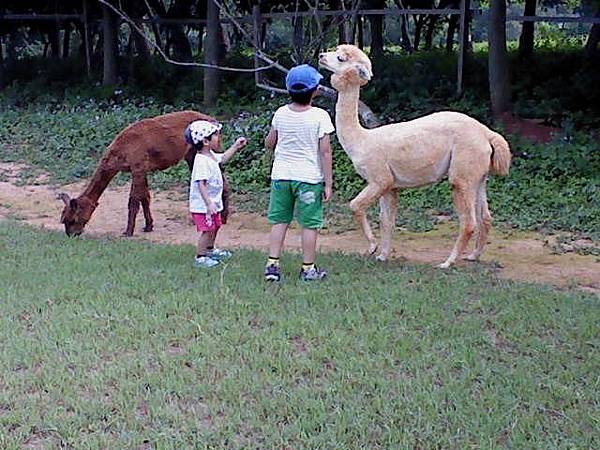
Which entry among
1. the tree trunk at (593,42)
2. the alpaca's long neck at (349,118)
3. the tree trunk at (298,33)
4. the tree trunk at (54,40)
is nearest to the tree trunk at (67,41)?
the tree trunk at (54,40)

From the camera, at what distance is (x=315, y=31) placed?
1503 cm

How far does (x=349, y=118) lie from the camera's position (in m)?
7.24

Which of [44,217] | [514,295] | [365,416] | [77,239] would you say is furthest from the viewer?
[44,217]

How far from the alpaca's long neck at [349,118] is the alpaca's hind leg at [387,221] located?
1.71 feet

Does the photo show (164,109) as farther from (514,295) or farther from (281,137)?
(514,295)

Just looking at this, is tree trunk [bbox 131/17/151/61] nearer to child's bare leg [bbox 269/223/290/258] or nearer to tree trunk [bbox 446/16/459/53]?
tree trunk [bbox 446/16/459/53]

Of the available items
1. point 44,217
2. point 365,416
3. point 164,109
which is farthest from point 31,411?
point 164,109

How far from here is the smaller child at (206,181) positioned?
7.01 metres

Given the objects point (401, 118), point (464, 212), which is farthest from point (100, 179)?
point (401, 118)

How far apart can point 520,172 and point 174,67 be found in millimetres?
9924

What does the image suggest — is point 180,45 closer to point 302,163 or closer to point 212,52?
point 212,52

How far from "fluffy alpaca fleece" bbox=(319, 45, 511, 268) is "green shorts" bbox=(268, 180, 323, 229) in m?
0.76

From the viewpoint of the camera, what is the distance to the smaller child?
7012 mm

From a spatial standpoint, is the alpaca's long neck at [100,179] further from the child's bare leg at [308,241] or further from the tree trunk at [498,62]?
the tree trunk at [498,62]
